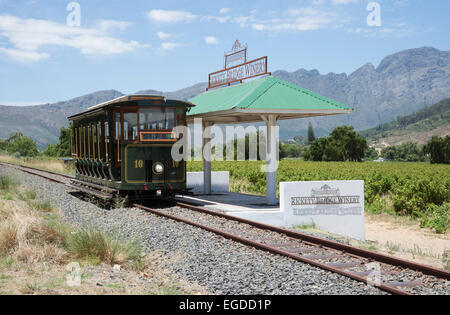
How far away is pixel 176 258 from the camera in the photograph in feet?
27.2

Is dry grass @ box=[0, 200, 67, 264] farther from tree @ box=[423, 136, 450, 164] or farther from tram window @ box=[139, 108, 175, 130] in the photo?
tree @ box=[423, 136, 450, 164]

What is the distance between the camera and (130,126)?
14641 mm

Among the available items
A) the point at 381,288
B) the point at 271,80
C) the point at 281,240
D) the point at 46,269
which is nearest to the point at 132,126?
the point at 271,80

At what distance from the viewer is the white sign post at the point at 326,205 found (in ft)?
42.1

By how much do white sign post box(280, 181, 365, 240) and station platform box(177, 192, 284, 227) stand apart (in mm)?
367

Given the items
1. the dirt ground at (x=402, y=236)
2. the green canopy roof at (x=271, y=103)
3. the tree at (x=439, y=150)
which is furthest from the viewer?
the tree at (x=439, y=150)

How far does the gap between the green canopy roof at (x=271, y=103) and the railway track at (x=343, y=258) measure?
11.8ft

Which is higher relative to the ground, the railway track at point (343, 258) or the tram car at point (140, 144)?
the tram car at point (140, 144)

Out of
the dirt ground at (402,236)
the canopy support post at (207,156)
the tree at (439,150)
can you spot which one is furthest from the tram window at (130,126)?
the tree at (439,150)

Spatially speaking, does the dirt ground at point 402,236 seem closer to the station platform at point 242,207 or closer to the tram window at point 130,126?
the station platform at point 242,207

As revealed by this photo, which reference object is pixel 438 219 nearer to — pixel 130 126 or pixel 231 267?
pixel 130 126

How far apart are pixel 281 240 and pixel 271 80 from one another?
725cm

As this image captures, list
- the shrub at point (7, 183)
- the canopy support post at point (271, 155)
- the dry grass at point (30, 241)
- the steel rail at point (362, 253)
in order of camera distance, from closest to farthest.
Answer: the steel rail at point (362, 253) < the dry grass at point (30, 241) < the canopy support post at point (271, 155) < the shrub at point (7, 183)
